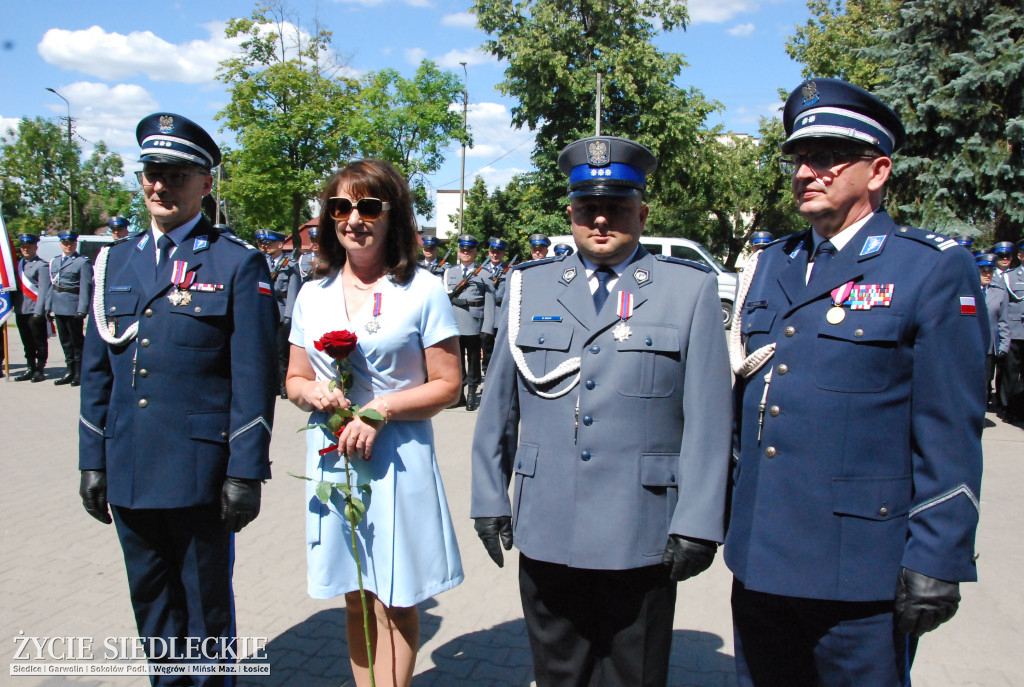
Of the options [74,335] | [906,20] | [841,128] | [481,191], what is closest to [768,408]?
[841,128]

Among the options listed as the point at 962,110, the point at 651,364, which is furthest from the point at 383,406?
the point at 962,110

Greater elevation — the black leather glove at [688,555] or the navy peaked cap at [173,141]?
the navy peaked cap at [173,141]

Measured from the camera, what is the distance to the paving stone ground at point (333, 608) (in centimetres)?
333

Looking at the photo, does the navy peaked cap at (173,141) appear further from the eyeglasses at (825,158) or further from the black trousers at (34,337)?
the black trousers at (34,337)

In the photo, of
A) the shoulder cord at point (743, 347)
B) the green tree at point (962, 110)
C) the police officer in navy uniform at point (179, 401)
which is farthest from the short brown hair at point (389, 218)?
the green tree at point (962, 110)

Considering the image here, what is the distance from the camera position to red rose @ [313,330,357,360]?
2381mm

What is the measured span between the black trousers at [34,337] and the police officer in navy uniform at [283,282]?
11.4 feet

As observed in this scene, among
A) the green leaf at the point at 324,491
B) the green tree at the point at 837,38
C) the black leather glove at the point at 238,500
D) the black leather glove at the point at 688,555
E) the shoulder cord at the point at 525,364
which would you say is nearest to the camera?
the black leather glove at the point at 688,555

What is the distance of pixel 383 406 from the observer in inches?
101

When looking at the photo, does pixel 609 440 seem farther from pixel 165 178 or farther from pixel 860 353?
pixel 165 178

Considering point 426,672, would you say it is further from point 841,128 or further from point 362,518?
point 841,128

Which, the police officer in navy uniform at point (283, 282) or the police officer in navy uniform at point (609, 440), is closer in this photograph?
the police officer in navy uniform at point (609, 440)

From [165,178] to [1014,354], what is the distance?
1000 cm

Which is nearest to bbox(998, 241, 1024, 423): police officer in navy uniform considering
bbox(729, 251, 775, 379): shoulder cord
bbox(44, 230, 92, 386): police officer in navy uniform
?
bbox(729, 251, 775, 379): shoulder cord
